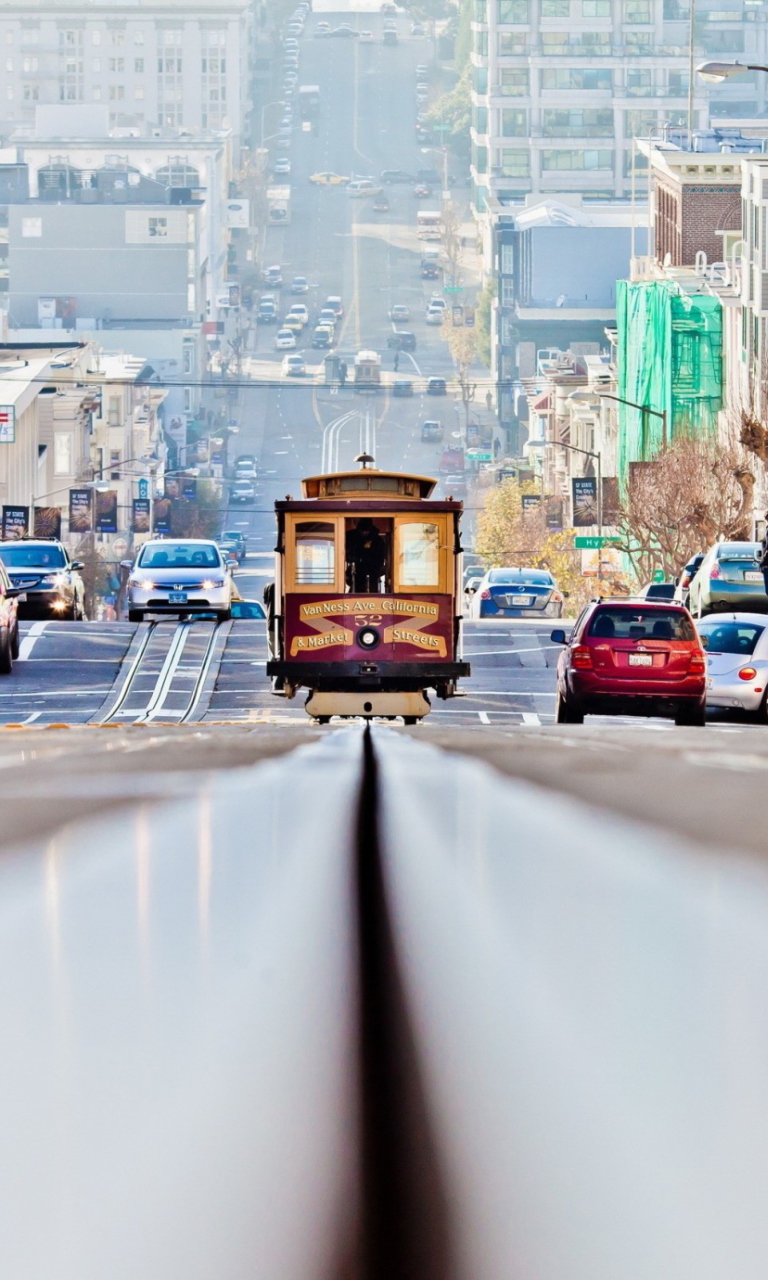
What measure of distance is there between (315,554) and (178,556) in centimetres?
1757

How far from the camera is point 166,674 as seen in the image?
111 feet

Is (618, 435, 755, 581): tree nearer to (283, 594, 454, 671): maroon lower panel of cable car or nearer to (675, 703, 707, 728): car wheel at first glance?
(675, 703, 707, 728): car wheel

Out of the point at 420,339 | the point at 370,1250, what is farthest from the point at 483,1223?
the point at 420,339

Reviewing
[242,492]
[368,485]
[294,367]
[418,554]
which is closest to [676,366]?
[368,485]

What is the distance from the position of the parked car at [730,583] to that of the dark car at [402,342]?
6014 inches

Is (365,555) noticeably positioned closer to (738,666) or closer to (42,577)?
(738,666)

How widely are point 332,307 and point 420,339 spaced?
8784 millimetres

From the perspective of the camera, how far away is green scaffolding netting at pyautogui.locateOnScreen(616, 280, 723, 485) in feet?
265

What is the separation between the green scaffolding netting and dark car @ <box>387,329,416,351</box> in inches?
4035

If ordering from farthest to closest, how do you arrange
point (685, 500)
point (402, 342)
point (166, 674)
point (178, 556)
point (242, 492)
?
point (402, 342) → point (242, 492) → point (685, 500) → point (178, 556) → point (166, 674)

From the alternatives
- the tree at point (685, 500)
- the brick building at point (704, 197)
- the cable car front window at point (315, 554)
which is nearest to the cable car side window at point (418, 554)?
Answer: the cable car front window at point (315, 554)

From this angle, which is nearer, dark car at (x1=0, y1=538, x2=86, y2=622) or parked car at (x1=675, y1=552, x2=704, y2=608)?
dark car at (x1=0, y1=538, x2=86, y2=622)

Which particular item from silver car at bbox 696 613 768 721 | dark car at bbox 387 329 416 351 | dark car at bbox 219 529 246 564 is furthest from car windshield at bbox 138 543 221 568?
dark car at bbox 387 329 416 351

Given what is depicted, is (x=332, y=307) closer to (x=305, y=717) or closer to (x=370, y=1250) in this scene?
(x=305, y=717)
